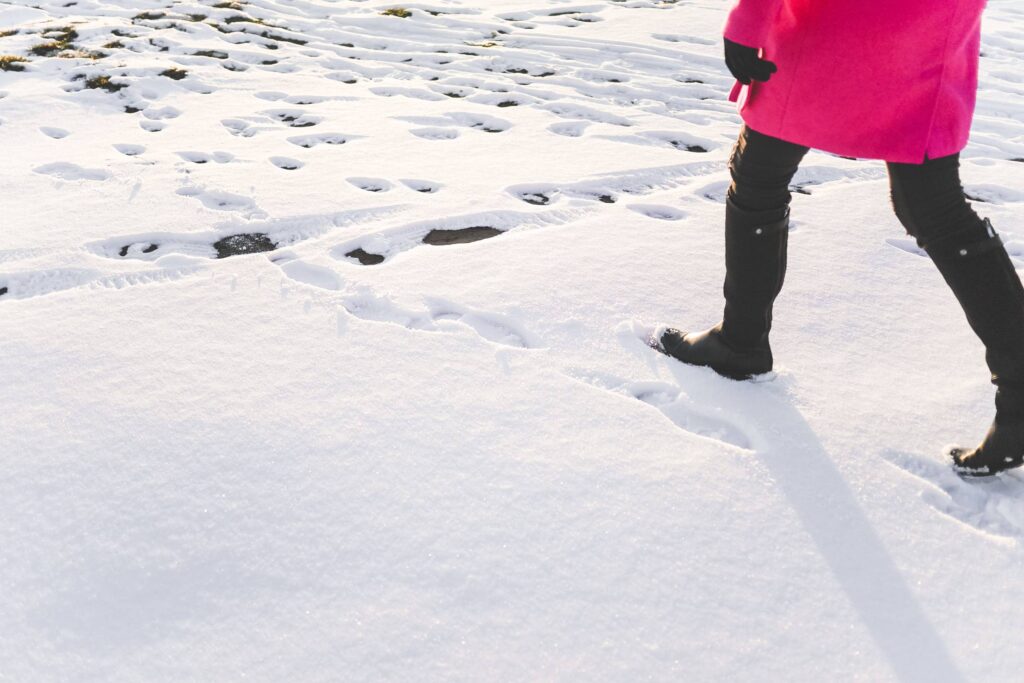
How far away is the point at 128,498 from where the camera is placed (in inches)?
48.8

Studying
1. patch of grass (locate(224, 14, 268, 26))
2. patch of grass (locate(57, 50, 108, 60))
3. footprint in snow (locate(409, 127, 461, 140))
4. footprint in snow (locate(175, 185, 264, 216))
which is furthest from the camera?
patch of grass (locate(224, 14, 268, 26))

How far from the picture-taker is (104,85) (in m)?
3.50

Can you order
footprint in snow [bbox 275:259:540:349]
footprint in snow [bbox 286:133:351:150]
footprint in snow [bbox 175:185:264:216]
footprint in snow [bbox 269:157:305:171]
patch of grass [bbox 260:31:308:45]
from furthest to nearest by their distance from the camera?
1. patch of grass [bbox 260:31:308:45]
2. footprint in snow [bbox 286:133:351:150]
3. footprint in snow [bbox 269:157:305:171]
4. footprint in snow [bbox 175:185:264:216]
5. footprint in snow [bbox 275:259:540:349]

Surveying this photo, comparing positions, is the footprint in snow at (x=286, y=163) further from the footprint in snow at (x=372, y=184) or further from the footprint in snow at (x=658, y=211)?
the footprint in snow at (x=658, y=211)

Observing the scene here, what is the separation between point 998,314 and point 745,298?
16.8 inches

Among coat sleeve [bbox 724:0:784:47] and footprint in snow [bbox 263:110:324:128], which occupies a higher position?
coat sleeve [bbox 724:0:784:47]

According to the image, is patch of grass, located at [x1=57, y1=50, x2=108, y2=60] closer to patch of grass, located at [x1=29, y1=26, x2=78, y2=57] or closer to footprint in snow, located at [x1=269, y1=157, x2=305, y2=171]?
patch of grass, located at [x1=29, y1=26, x2=78, y2=57]

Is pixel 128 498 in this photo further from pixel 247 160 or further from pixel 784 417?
pixel 247 160

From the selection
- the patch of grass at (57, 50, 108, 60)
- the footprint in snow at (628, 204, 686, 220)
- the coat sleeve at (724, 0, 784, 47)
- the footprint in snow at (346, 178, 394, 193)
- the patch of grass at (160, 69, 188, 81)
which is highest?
the coat sleeve at (724, 0, 784, 47)

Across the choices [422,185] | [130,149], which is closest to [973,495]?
[422,185]

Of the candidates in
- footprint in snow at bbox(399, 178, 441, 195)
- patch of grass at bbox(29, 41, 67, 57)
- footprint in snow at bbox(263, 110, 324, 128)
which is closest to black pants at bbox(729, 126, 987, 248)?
footprint in snow at bbox(399, 178, 441, 195)

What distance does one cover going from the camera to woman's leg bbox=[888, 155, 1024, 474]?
1242 mm

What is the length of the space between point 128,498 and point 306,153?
188 centimetres

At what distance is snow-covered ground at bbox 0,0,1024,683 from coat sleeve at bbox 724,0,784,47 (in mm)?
671
